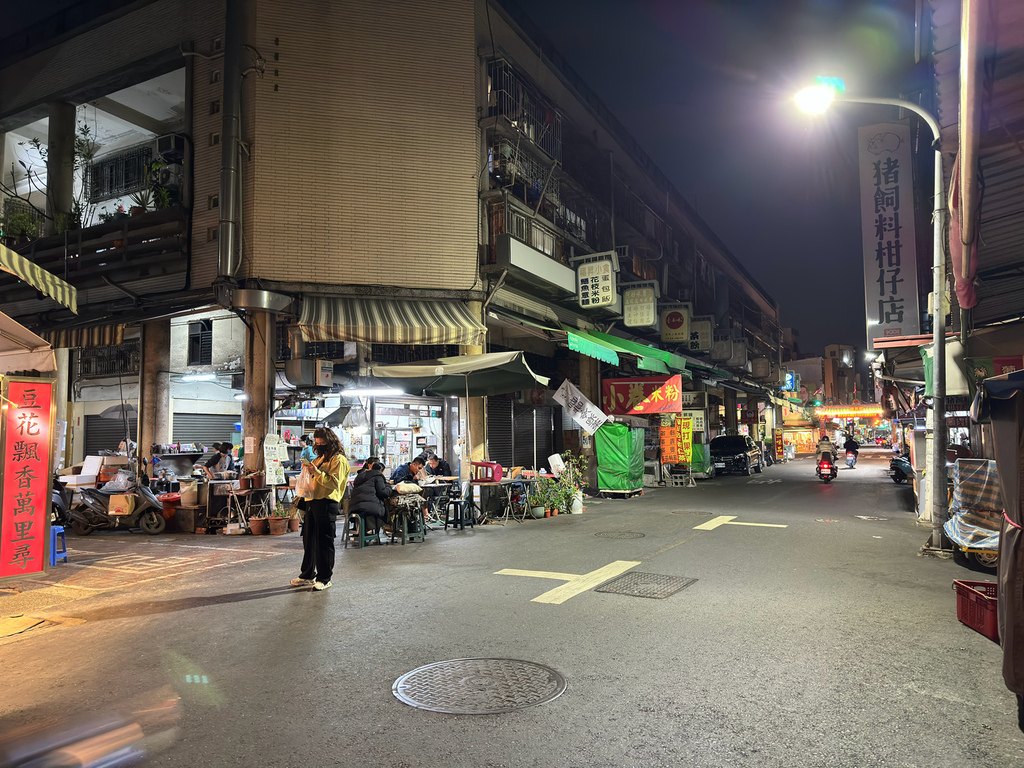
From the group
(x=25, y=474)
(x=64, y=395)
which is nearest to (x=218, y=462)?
(x=25, y=474)

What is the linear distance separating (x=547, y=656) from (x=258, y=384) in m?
12.0

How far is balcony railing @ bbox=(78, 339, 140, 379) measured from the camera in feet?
72.5

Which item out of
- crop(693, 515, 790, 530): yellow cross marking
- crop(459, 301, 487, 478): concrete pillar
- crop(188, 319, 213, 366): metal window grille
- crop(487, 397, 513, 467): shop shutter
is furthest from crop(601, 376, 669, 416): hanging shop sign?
crop(188, 319, 213, 366): metal window grille

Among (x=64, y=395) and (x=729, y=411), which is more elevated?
(x=64, y=395)

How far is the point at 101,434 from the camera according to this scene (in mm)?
23047

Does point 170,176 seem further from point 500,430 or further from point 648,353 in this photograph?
point 648,353

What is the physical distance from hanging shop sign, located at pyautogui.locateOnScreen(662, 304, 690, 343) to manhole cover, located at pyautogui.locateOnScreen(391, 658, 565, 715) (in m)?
26.5

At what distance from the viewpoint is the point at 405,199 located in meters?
16.5

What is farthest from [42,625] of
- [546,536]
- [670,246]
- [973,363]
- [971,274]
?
[670,246]

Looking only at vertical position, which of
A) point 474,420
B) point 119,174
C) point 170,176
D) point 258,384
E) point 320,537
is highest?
point 119,174

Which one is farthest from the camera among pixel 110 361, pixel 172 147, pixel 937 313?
pixel 110 361

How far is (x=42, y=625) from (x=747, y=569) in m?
8.47

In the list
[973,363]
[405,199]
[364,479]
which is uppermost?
[405,199]

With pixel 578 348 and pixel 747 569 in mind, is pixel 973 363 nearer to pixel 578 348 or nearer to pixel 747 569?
pixel 747 569
